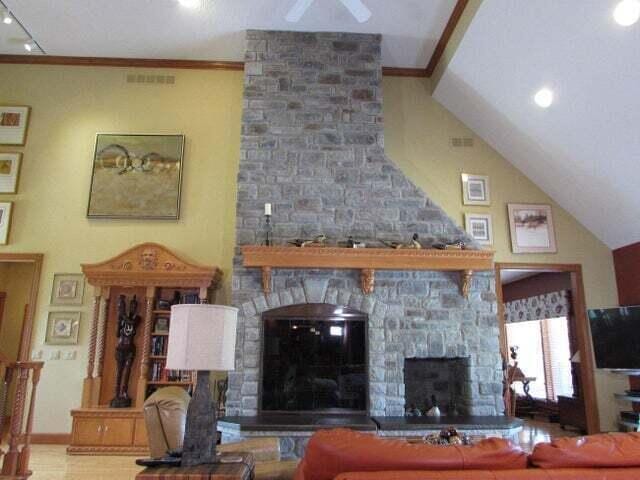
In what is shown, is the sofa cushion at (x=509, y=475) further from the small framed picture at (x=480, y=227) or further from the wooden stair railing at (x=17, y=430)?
the small framed picture at (x=480, y=227)

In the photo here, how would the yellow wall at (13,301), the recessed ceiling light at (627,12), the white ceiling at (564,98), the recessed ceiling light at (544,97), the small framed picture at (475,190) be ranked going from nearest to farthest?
the recessed ceiling light at (627,12) → the white ceiling at (564,98) → the recessed ceiling light at (544,97) → the small framed picture at (475,190) → the yellow wall at (13,301)

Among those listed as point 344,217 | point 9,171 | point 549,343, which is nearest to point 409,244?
point 344,217

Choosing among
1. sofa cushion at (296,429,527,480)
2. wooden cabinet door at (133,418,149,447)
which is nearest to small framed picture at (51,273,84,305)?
wooden cabinet door at (133,418,149,447)

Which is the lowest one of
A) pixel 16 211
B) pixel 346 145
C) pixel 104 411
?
pixel 104 411

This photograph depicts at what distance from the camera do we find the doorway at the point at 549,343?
5859 millimetres

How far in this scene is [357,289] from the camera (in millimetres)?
5020

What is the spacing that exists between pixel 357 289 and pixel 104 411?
300 cm

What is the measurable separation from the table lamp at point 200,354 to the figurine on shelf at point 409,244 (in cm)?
311

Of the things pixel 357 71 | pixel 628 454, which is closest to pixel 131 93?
pixel 357 71

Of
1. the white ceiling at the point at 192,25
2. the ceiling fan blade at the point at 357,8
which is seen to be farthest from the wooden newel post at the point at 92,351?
the ceiling fan blade at the point at 357,8

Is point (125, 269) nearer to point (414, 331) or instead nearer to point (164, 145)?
point (164, 145)

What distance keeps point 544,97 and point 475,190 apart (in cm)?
148

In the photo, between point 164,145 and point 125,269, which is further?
point 164,145

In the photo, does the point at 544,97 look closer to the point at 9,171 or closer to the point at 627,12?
the point at 627,12
